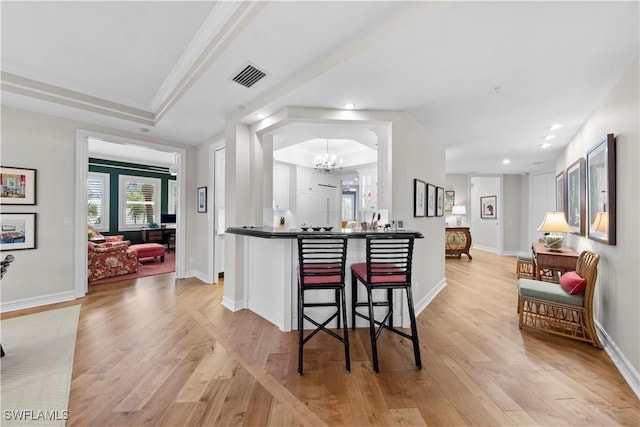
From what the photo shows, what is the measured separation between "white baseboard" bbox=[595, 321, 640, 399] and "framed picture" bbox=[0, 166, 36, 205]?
20.4ft

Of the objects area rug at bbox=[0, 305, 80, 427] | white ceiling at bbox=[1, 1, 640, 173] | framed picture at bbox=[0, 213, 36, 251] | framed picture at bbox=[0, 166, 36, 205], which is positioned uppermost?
white ceiling at bbox=[1, 1, 640, 173]

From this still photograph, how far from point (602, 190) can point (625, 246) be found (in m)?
0.69

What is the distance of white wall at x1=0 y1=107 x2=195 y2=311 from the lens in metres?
3.21

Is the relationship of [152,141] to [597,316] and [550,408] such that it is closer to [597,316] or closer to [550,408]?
[550,408]

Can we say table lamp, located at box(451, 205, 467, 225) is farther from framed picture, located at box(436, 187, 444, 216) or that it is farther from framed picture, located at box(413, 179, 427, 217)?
framed picture, located at box(413, 179, 427, 217)

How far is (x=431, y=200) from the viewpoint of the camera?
3826mm

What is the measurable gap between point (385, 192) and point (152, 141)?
392 cm

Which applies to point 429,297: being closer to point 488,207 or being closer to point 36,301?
point 36,301

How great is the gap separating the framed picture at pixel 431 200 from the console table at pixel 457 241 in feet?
10.2

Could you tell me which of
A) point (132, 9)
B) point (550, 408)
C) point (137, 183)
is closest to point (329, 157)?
point (132, 9)

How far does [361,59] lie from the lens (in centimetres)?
197

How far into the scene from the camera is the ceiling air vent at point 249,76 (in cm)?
233

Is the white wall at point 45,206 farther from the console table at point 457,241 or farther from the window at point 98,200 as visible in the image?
the console table at point 457,241

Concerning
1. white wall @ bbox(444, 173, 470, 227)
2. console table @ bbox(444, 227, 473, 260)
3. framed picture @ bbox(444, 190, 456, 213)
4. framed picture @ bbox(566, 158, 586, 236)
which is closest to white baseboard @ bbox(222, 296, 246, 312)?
framed picture @ bbox(566, 158, 586, 236)
